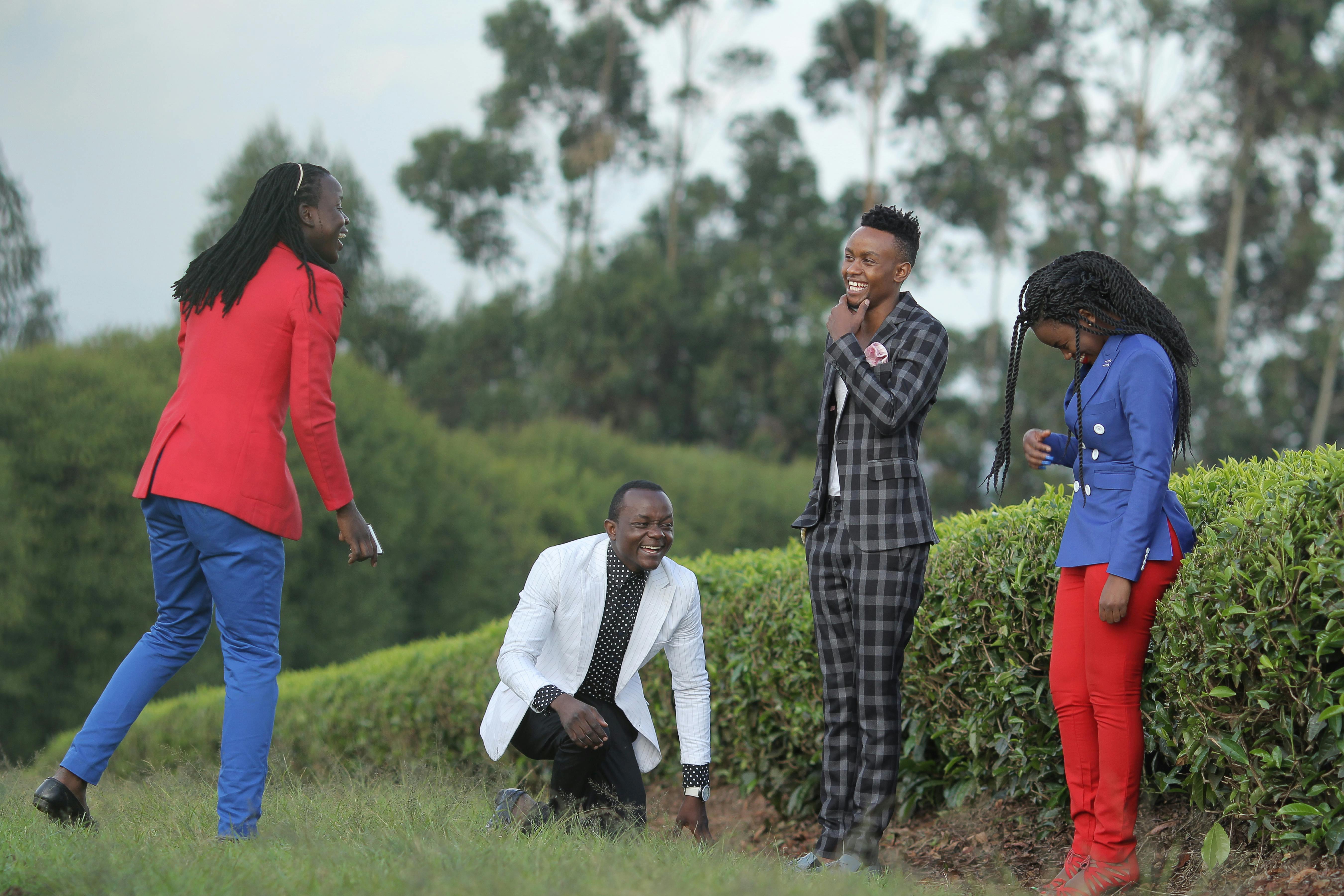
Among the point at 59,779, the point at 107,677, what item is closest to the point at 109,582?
the point at 107,677

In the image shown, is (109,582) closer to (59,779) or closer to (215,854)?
(59,779)

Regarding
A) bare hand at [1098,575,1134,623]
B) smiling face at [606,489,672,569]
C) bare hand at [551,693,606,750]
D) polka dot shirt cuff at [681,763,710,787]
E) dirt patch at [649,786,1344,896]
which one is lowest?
dirt patch at [649,786,1344,896]

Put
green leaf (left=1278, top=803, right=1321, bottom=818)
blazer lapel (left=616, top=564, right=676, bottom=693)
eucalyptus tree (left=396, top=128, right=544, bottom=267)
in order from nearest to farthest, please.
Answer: green leaf (left=1278, top=803, right=1321, bottom=818), blazer lapel (left=616, top=564, right=676, bottom=693), eucalyptus tree (left=396, top=128, right=544, bottom=267)

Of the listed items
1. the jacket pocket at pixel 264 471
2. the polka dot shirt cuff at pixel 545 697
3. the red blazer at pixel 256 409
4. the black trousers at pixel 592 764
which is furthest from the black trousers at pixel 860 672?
the jacket pocket at pixel 264 471

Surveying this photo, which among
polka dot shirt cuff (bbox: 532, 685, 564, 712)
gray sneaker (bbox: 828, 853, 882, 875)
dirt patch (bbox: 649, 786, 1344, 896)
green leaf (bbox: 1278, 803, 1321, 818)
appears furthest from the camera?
polka dot shirt cuff (bbox: 532, 685, 564, 712)

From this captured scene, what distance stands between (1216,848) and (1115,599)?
960mm

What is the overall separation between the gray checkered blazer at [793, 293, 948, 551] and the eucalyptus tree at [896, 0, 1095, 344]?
29.2m

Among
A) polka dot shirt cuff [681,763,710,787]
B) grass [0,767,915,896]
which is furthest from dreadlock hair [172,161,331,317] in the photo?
polka dot shirt cuff [681,763,710,787]

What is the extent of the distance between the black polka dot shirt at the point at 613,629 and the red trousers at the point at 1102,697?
138cm

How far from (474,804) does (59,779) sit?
4.71ft

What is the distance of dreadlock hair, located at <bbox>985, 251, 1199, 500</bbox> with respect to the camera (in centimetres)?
398

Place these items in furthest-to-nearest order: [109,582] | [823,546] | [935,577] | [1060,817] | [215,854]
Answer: [109,582] → [935,577] → [1060,817] → [823,546] → [215,854]

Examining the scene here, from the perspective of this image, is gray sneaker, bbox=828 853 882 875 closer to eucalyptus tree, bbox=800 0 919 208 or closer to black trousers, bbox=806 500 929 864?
black trousers, bbox=806 500 929 864

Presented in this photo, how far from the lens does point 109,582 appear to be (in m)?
12.7
